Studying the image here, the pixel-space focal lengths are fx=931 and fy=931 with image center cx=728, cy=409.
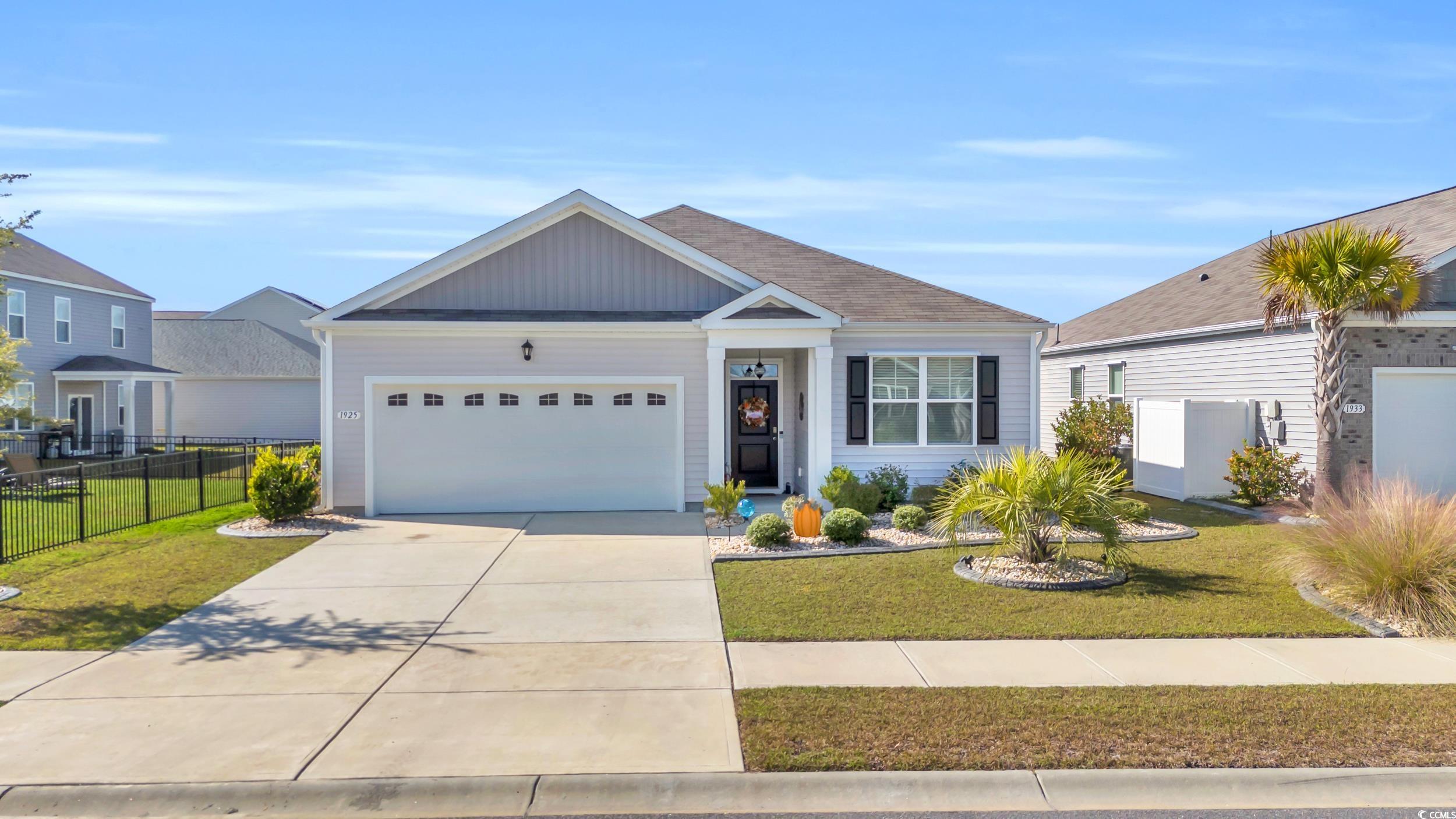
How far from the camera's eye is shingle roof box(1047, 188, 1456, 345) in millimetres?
16781

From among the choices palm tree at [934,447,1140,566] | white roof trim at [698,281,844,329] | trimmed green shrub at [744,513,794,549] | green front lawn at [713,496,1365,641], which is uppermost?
white roof trim at [698,281,844,329]

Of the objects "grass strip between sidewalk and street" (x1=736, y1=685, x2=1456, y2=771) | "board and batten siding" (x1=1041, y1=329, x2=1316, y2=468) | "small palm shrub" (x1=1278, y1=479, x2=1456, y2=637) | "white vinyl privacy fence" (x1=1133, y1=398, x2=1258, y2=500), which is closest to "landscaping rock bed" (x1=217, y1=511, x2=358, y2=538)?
"grass strip between sidewalk and street" (x1=736, y1=685, x2=1456, y2=771)

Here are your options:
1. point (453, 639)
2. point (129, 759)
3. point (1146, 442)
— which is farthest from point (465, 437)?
point (1146, 442)

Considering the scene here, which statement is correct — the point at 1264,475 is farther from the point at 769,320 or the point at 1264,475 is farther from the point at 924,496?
the point at 769,320

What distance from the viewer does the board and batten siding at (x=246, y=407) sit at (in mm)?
35062

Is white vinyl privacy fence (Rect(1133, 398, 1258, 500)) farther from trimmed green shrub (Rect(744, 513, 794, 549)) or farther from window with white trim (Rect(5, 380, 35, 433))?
window with white trim (Rect(5, 380, 35, 433))

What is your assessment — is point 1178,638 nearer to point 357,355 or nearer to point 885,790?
point 885,790

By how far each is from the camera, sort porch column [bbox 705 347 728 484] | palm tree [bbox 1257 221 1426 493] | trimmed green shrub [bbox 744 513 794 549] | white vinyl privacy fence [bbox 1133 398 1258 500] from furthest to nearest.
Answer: white vinyl privacy fence [bbox 1133 398 1258 500], porch column [bbox 705 347 728 484], palm tree [bbox 1257 221 1426 493], trimmed green shrub [bbox 744 513 794 549]

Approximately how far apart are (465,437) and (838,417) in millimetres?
6103

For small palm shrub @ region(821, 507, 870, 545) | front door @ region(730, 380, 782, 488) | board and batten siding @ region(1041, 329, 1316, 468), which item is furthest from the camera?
front door @ region(730, 380, 782, 488)

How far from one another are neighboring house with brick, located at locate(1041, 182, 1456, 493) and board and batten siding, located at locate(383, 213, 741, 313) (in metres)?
9.61

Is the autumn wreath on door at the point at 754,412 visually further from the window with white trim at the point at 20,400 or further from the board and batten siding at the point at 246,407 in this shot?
the board and batten siding at the point at 246,407

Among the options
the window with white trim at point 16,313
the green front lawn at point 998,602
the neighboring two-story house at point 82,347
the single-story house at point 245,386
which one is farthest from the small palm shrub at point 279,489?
the single-story house at point 245,386

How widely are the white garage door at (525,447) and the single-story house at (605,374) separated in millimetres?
28
